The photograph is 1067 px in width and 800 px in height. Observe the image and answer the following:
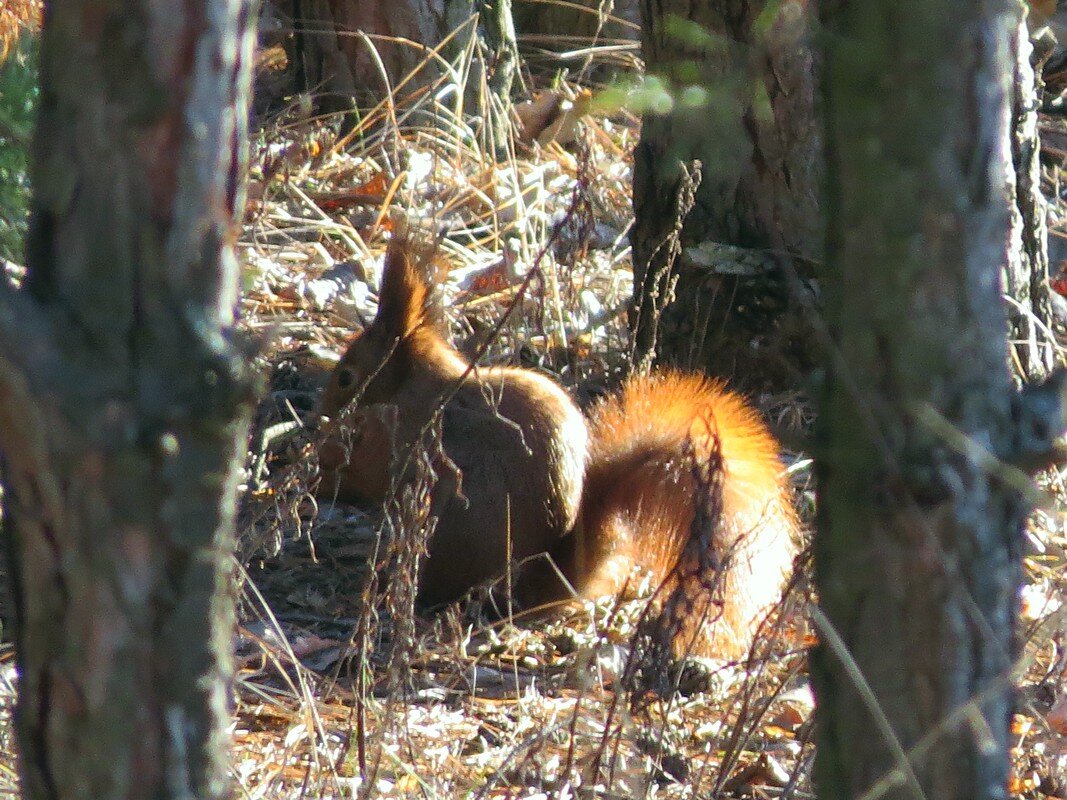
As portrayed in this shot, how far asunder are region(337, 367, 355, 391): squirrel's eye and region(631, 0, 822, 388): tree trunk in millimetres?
844

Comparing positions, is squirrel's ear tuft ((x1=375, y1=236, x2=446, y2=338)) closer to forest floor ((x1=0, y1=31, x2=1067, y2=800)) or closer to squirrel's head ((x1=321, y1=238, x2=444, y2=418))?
squirrel's head ((x1=321, y1=238, x2=444, y2=418))

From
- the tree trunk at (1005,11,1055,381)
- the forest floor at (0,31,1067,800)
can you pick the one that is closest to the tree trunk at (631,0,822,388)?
the forest floor at (0,31,1067,800)

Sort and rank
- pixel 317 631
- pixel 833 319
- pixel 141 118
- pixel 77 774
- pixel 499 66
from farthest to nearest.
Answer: pixel 499 66 < pixel 317 631 < pixel 833 319 < pixel 77 774 < pixel 141 118

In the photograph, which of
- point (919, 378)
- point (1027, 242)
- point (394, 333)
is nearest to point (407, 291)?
point (394, 333)

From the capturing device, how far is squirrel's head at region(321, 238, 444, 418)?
3.95m

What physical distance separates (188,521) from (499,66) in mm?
5992

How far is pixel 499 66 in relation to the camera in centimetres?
701

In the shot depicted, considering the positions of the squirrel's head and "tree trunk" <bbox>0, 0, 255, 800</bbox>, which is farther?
the squirrel's head

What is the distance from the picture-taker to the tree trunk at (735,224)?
4105mm

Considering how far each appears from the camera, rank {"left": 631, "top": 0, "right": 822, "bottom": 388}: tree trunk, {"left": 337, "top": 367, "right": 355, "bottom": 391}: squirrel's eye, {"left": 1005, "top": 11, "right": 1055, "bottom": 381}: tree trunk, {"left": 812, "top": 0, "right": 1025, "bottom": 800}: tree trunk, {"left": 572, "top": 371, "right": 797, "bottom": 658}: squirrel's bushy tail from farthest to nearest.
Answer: {"left": 337, "top": 367, "right": 355, "bottom": 391}: squirrel's eye, {"left": 631, "top": 0, "right": 822, "bottom": 388}: tree trunk, {"left": 1005, "top": 11, "right": 1055, "bottom": 381}: tree trunk, {"left": 572, "top": 371, "right": 797, "bottom": 658}: squirrel's bushy tail, {"left": 812, "top": 0, "right": 1025, "bottom": 800}: tree trunk

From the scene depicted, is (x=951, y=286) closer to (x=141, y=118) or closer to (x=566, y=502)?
(x=141, y=118)

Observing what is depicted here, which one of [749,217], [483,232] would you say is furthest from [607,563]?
[483,232]

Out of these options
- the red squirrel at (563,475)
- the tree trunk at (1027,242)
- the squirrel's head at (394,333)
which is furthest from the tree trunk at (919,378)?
the squirrel's head at (394,333)

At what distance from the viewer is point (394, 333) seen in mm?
4078
